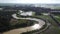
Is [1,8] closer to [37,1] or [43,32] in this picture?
[37,1]

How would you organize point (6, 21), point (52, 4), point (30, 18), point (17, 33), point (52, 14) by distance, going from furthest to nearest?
point (52, 4)
point (52, 14)
point (30, 18)
point (6, 21)
point (17, 33)

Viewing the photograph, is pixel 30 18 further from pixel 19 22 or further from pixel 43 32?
pixel 43 32

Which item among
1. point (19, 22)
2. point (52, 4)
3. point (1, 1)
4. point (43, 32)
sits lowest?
point (43, 32)

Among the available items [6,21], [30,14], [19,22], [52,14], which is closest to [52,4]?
[52,14]

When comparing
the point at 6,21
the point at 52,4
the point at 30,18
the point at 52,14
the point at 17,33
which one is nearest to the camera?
the point at 17,33

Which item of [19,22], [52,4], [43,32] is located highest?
[52,4]

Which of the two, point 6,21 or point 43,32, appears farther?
point 6,21

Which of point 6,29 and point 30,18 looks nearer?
point 6,29

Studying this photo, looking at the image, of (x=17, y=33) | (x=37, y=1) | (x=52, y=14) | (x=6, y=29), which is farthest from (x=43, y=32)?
(x=37, y=1)

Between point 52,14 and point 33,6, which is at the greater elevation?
point 33,6
